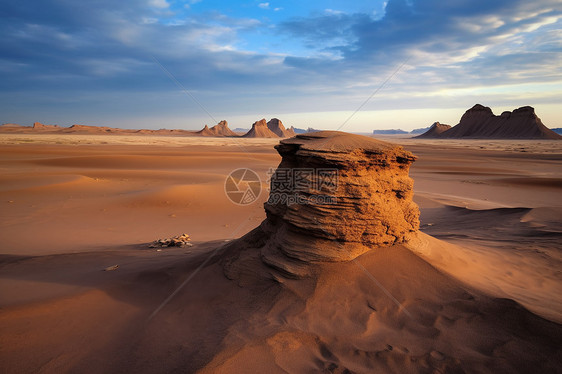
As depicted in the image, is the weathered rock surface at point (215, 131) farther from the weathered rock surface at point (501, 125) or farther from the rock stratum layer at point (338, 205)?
the rock stratum layer at point (338, 205)

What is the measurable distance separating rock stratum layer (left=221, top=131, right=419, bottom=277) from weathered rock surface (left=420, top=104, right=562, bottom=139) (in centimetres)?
12259

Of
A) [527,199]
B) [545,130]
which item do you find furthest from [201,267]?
[545,130]

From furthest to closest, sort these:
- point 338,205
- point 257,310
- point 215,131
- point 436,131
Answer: point 215,131 → point 436,131 → point 338,205 → point 257,310

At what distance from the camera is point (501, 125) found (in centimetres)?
10700

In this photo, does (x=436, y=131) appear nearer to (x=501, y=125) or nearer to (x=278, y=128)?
(x=501, y=125)

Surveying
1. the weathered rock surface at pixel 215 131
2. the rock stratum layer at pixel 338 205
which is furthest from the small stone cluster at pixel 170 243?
the weathered rock surface at pixel 215 131

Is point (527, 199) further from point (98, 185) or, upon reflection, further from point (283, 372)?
point (98, 185)

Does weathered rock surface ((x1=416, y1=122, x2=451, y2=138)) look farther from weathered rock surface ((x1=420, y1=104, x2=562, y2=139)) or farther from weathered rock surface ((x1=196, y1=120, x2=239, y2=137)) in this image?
weathered rock surface ((x1=196, y1=120, x2=239, y2=137))

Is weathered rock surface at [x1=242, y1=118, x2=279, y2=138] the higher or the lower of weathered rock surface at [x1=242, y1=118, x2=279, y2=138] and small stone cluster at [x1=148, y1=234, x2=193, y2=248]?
the higher

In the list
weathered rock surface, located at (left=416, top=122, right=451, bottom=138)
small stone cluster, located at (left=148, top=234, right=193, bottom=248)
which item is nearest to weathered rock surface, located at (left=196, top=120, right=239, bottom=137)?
weathered rock surface, located at (left=416, top=122, right=451, bottom=138)

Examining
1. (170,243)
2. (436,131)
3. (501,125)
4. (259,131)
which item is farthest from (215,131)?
(170,243)

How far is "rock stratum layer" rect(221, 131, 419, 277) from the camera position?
190 inches

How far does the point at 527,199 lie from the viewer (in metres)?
17.1

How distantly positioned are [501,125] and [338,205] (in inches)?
5096
